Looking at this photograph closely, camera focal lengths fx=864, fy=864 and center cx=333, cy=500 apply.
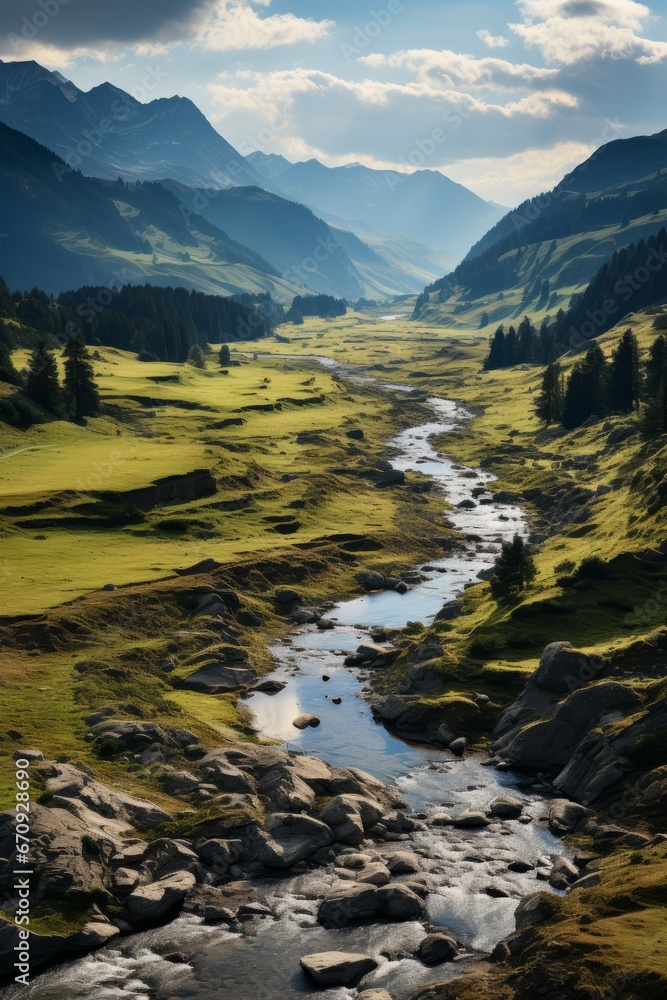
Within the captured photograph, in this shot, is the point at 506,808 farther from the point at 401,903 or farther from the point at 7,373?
the point at 7,373

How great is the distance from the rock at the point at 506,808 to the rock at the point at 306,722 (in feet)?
47.5

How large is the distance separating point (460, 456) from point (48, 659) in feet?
335

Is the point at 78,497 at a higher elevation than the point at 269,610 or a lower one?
higher

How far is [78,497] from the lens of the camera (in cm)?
9225

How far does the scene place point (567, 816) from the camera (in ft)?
144

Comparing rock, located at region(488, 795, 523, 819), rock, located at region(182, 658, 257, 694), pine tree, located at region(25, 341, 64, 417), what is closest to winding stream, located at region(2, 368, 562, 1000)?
rock, located at region(488, 795, 523, 819)

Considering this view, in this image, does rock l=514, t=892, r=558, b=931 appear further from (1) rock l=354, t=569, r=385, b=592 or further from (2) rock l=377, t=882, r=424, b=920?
(1) rock l=354, t=569, r=385, b=592

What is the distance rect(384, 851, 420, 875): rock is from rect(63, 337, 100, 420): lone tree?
111m

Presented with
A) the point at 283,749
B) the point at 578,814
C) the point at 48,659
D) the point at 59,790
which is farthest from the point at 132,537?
the point at 578,814

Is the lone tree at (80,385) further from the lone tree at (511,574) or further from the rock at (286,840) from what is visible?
the rock at (286,840)

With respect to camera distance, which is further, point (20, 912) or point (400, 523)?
point (400, 523)

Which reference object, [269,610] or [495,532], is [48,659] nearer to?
[269,610]

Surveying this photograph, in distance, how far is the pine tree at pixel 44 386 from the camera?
133m

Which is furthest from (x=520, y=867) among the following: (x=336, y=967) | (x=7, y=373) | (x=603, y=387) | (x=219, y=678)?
(x=603, y=387)
